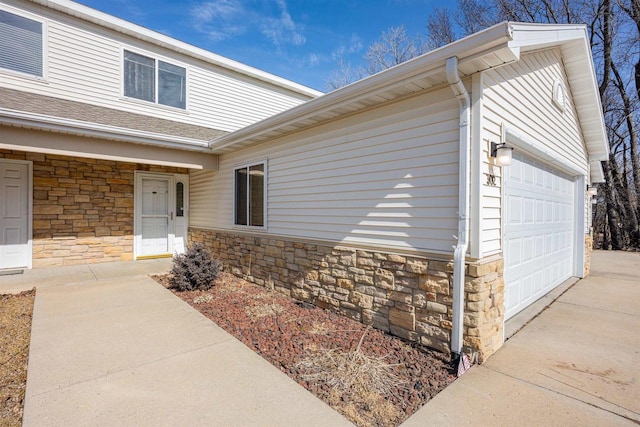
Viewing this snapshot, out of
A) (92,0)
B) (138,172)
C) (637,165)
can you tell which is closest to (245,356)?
(138,172)

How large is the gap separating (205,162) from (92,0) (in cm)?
460

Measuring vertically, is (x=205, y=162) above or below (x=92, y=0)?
below

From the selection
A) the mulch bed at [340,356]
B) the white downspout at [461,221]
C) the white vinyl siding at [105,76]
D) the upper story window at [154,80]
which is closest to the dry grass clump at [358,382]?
the mulch bed at [340,356]

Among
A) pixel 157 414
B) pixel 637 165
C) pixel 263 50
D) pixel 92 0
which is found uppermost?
pixel 263 50

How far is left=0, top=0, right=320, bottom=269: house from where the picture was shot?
19.5ft

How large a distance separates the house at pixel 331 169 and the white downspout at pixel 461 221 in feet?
0.06

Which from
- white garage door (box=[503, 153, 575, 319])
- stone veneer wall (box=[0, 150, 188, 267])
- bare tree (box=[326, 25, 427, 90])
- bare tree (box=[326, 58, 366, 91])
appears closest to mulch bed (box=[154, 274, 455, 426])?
white garage door (box=[503, 153, 575, 319])

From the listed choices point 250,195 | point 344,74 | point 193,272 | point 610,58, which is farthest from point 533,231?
point 344,74

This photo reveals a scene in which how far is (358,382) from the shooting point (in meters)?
2.75

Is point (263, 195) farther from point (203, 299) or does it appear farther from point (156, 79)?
point (156, 79)

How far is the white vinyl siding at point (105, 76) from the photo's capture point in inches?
276

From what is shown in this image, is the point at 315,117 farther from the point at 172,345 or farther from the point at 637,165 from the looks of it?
the point at 637,165

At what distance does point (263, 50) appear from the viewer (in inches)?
465

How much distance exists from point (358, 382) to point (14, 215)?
303 inches
